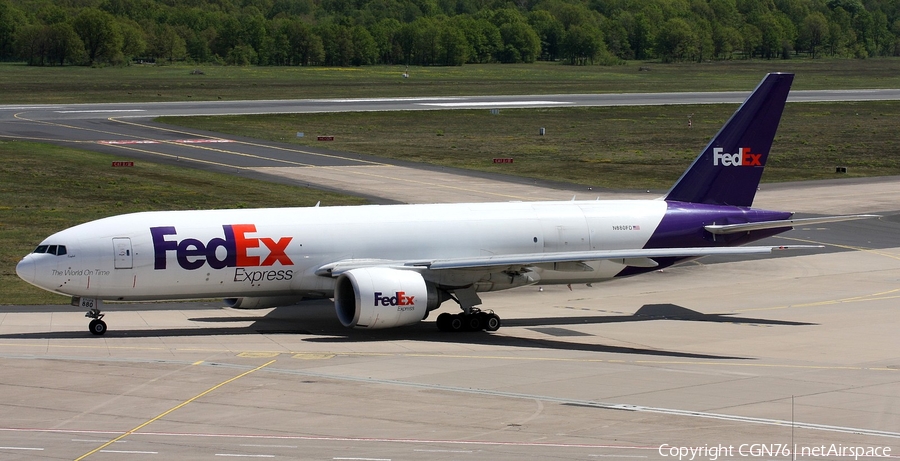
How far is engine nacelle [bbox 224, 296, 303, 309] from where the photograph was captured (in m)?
39.9

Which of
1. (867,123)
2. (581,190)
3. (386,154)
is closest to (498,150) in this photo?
(386,154)

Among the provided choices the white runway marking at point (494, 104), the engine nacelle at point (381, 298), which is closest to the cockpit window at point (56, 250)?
the engine nacelle at point (381, 298)

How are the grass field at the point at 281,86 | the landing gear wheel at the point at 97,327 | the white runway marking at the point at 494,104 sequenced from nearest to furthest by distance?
the landing gear wheel at the point at 97,327, the white runway marking at the point at 494,104, the grass field at the point at 281,86

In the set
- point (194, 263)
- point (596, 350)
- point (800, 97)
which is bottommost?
point (596, 350)

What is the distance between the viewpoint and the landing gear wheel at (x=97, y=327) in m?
37.7

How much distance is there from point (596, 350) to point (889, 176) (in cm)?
5567

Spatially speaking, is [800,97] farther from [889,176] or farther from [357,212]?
[357,212]

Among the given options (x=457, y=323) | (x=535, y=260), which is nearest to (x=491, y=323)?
(x=457, y=323)

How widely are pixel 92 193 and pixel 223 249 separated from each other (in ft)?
112

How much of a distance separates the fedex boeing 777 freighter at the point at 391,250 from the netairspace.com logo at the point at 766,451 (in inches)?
566

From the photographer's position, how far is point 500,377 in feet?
106

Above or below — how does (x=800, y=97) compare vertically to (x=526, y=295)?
above

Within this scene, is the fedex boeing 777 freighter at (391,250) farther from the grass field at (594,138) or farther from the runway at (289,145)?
the grass field at (594,138)

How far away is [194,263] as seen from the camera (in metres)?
37.7
